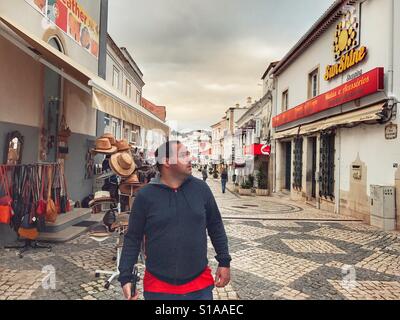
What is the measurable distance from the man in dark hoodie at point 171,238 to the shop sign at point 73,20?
7225 millimetres

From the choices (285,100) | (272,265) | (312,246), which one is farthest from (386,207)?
(285,100)

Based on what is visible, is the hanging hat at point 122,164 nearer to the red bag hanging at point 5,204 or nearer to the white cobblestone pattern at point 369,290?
the red bag hanging at point 5,204

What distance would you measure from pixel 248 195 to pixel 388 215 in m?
11.5

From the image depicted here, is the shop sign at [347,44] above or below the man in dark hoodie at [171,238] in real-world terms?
above

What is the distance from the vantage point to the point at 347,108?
39.4 ft

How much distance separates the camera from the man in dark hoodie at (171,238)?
92.8 inches

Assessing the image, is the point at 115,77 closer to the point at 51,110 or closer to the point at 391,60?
the point at 51,110

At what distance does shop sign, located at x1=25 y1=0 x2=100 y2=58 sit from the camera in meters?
8.38

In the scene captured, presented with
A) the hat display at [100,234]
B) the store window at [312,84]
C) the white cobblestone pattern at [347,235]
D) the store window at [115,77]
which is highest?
the store window at [115,77]

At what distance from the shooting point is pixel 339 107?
12695 millimetres

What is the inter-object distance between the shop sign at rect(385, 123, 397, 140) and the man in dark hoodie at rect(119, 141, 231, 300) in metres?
8.70

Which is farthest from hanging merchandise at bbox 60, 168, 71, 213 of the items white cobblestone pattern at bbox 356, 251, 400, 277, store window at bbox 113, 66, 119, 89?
store window at bbox 113, 66, 119, 89

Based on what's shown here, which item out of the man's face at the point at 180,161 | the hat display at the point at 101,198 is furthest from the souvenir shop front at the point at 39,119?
the man's face at the point at 180,161

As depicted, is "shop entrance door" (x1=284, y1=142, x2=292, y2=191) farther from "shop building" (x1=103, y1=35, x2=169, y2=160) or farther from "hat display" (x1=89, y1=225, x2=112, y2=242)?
"hat display" (x1=89, y1=225, x2=112, y2=242)
